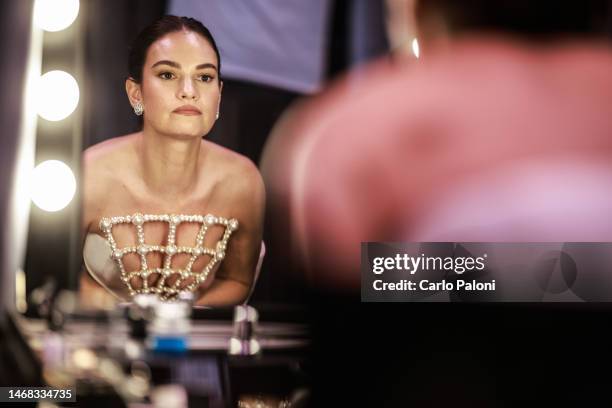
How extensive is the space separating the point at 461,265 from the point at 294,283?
1.05ft

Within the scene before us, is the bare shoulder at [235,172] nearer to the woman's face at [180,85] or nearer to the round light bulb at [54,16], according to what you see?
the woman's face at [180,85]

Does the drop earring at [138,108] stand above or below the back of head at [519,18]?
below

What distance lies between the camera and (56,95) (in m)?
1.59

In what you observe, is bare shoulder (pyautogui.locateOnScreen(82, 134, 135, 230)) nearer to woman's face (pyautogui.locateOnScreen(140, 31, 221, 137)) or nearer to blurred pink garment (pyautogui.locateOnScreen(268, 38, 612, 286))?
woman's face (pyautogui.locateOnScreen(140, 31, 221, 137))

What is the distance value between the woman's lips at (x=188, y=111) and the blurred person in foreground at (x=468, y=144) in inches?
6.2

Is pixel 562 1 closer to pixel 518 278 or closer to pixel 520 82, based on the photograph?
pixel 520 82

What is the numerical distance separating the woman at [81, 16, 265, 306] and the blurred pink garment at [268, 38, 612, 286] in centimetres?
12

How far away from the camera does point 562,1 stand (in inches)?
60.7

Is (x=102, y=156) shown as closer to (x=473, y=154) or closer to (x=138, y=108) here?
(x=138, y=108)

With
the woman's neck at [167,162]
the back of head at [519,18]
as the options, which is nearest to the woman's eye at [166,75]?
the woman's neck at [167,162]

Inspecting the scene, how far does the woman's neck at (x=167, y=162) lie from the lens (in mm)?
1562

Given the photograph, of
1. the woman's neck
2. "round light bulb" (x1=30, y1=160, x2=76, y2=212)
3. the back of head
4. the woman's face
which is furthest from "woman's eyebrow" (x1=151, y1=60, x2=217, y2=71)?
the back of head

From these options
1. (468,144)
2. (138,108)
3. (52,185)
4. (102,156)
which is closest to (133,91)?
(138,108)

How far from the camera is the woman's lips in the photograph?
155 cm
